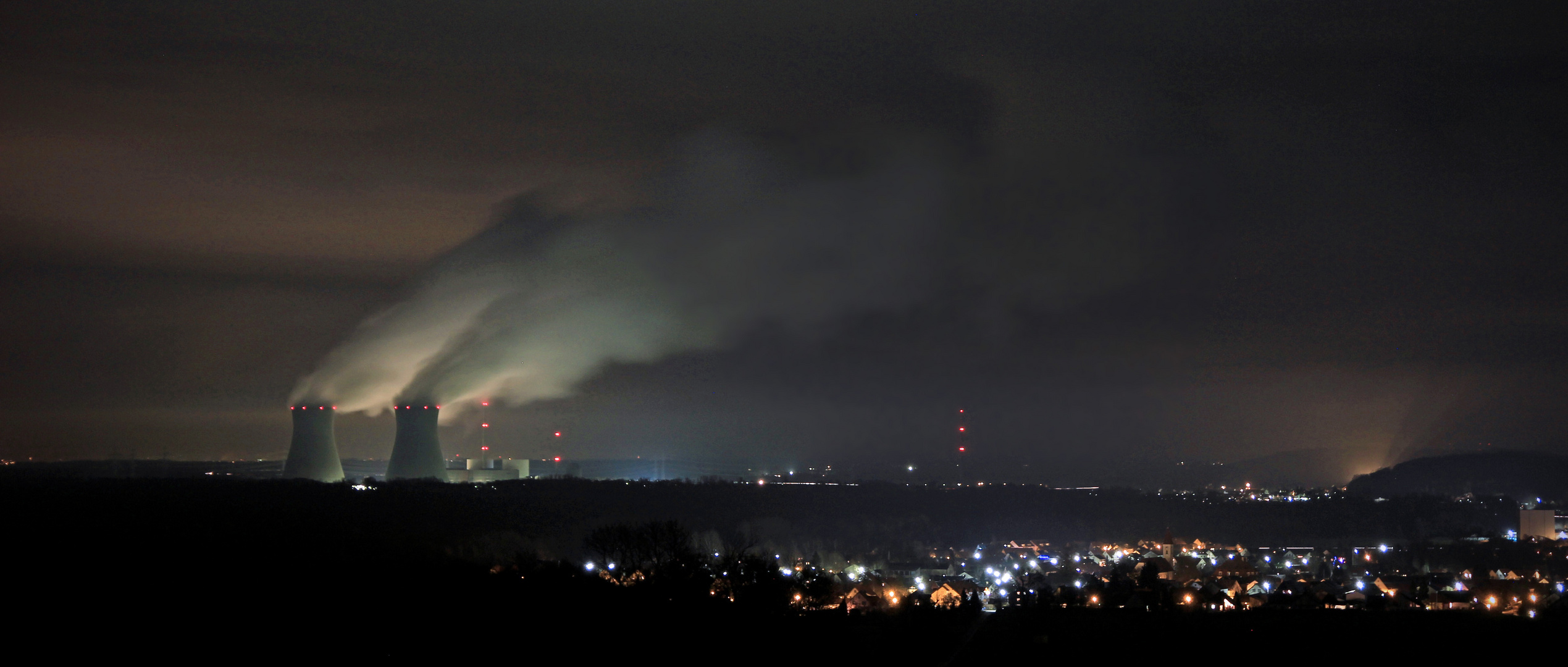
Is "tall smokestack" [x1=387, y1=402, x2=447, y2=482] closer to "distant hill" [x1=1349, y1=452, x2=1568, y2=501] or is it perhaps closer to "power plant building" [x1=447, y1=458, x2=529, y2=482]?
"power plant building" [x1=447, y1=458, x2=529, y2=482]

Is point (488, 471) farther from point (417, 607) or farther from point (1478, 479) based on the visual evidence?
point (1478, 479)

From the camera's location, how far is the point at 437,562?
4912 centimetres

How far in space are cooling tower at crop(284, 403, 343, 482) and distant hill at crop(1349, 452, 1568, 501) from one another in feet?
486

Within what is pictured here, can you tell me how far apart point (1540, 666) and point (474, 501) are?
2431 inches

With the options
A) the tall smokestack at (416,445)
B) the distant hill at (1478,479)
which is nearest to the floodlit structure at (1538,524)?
the distant hill at (1478,479)

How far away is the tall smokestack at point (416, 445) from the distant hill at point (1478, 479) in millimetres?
141752

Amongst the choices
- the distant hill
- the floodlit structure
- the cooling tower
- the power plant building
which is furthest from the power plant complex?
the distant hill

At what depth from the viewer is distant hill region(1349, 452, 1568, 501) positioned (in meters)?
167

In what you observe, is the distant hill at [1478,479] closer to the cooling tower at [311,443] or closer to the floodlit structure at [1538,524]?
the floodlit structure at [1538,524]

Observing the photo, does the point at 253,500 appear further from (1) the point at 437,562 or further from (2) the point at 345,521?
(1) the point at 437,562

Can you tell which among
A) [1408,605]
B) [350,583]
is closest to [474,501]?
[350,583]

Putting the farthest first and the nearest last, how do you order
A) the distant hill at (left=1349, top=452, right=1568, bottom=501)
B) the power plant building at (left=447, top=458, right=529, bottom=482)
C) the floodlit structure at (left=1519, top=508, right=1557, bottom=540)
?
the distant hill at (left=1349, top=452, right=1568, bottom=501)
the floodlit structure at (left=1519, top=508, right=1557, bottom=540)
the power plant building at (left=447, top=458, right=529, bottom=482)

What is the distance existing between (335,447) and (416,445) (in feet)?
14.4

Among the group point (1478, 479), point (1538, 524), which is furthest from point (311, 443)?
point (1478, 479)
